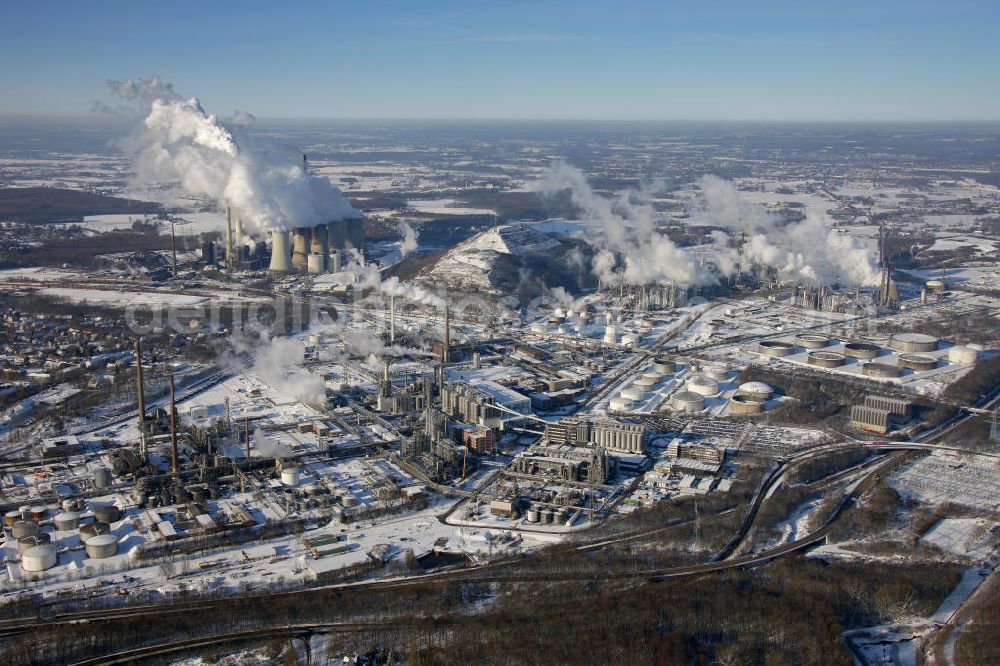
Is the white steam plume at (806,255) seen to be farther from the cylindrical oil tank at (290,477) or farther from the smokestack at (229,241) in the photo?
the cylindrical oil tank at (290,477)

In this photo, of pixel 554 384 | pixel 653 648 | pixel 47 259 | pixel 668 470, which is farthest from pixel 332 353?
pixel 47 259

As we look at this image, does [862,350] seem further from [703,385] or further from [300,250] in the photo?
[300,250]

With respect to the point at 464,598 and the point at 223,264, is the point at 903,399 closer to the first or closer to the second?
the point at 464,598

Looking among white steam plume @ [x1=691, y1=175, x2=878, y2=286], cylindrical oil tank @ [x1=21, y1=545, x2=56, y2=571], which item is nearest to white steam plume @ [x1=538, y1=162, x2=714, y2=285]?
white steam plume @ [x1=691, y1=175, x2=878, y2=286]

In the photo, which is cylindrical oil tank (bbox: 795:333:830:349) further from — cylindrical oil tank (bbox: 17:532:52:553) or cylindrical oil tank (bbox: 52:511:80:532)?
cylindrical oil tank (bbox: 17:532:52:553)

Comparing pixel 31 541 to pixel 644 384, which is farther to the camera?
pixel 644 384

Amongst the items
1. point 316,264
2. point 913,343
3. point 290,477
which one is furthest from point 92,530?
point 316,264
